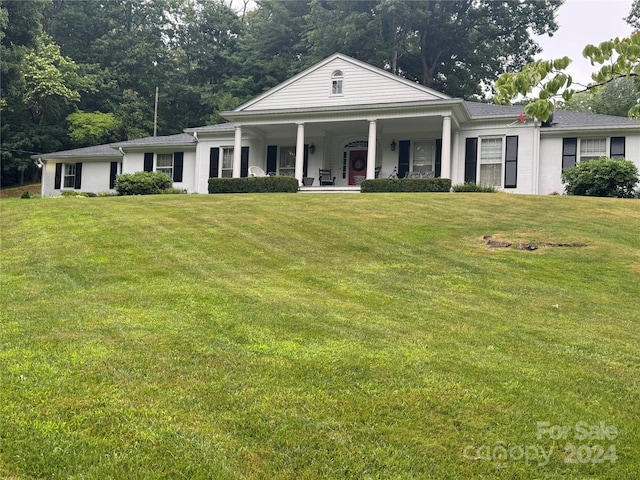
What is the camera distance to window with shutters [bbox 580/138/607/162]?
65.1 feet

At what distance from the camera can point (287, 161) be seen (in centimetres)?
2386

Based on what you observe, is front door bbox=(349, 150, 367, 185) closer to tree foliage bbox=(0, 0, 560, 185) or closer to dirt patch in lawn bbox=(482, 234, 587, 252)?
dirt patch in lawn bbox=(482, 234, 587, 252)

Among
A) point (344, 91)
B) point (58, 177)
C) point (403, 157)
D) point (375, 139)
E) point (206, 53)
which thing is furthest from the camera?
point (206, 53)

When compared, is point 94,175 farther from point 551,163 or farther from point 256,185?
point 551,163

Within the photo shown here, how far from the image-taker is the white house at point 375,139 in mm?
19906

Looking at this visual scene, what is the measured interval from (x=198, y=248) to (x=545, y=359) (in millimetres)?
5966

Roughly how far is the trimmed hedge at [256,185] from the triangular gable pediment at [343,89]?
3.36 meters

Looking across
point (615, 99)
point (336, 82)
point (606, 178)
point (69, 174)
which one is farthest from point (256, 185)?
Answer: point (615, 99)

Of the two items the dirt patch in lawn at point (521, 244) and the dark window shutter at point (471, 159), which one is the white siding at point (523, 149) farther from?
the dirt patch in lawn at point (521, 244)

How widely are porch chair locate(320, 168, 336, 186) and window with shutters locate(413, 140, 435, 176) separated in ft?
11.5

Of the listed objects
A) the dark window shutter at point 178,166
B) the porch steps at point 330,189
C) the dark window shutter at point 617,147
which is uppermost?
the dark window shutter at point 617,147

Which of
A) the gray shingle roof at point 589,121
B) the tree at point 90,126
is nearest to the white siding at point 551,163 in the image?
the gray shingle roof at point 589,121

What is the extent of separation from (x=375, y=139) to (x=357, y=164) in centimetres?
278

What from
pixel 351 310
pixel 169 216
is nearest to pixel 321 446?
pixel 351 310
